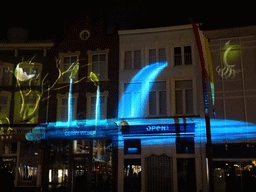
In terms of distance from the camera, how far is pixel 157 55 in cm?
2053

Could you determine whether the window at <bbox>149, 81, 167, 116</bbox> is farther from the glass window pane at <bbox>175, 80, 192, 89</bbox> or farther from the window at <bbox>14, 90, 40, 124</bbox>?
the window at <bbox>14, 90, 40, 124</bbox>

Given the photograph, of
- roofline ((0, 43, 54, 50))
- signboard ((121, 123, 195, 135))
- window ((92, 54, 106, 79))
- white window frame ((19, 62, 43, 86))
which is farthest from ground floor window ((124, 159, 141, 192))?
roofline ((0, 43, 54, 50))

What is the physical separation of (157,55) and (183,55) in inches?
69.3

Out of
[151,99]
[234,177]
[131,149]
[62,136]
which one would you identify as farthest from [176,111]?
[62,136]

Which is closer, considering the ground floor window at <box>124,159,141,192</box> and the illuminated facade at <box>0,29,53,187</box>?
the ground floor window at <box>124,159,141,192</box>

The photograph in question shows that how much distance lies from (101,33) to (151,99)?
627 cm

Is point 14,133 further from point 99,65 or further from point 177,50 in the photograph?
point 177,50

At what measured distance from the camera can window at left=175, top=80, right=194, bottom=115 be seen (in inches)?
764

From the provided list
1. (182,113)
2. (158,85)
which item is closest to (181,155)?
(182,113)

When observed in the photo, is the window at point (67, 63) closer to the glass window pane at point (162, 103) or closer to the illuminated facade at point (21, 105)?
the illuminated facade at point (21, 105)

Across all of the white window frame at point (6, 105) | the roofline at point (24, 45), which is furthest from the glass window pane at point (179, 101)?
the white window frame at point (6, 105)

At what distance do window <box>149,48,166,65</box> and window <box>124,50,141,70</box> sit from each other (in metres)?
0.86

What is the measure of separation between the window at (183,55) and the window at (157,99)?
179cm

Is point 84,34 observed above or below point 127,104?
above
